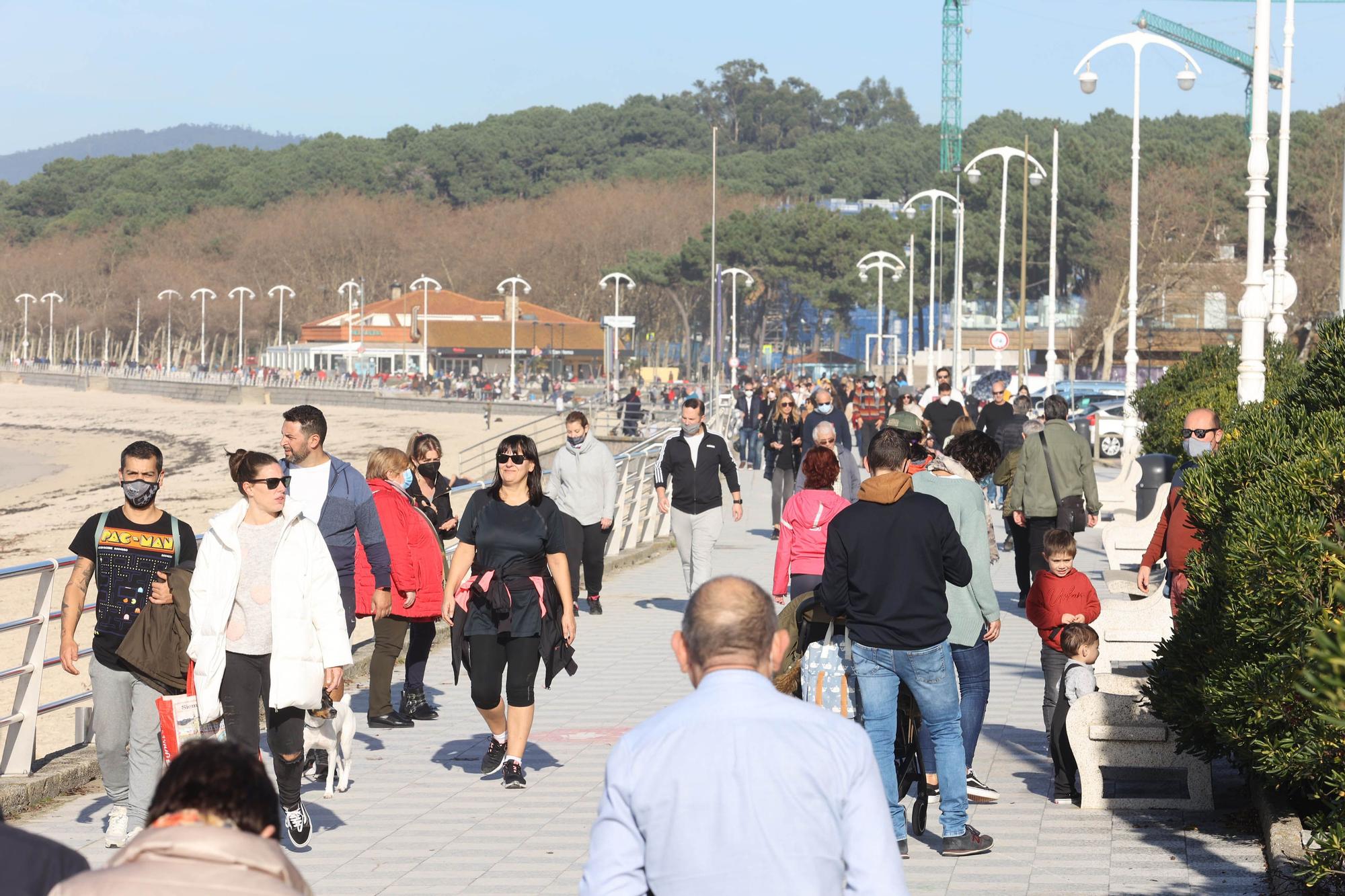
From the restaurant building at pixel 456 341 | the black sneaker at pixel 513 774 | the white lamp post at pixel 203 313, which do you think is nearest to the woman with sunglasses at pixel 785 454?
the black sneaker at pixel 513 774

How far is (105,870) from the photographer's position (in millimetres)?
2705

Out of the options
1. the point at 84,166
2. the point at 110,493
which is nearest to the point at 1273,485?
the point at 110,493

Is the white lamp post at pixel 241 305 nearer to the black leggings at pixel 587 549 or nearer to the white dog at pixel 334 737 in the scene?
the black leggings at pixel 587 549

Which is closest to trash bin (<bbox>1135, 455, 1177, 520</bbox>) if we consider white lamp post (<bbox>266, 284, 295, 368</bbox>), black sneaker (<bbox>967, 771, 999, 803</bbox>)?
black sneaker (<bbox>967, 771, 999, 803</bbox>)

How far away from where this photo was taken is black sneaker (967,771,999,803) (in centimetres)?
771

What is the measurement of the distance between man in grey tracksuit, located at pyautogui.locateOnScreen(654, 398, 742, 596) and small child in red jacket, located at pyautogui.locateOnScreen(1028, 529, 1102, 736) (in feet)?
18.3

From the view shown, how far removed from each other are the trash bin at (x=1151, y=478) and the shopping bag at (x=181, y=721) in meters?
10.5

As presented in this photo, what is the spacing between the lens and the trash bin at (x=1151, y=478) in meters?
15.4

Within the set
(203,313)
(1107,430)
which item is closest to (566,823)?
(1107,430)

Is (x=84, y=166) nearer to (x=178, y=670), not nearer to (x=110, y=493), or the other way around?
(x=110, y=493)

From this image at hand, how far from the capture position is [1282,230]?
23.7 meters

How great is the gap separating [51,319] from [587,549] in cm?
13764

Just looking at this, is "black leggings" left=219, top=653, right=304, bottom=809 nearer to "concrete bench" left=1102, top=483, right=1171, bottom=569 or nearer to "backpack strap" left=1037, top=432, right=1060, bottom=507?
"backpack strap" left=1037, top=432, right=1060, bottom=507

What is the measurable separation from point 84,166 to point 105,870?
20412cm
